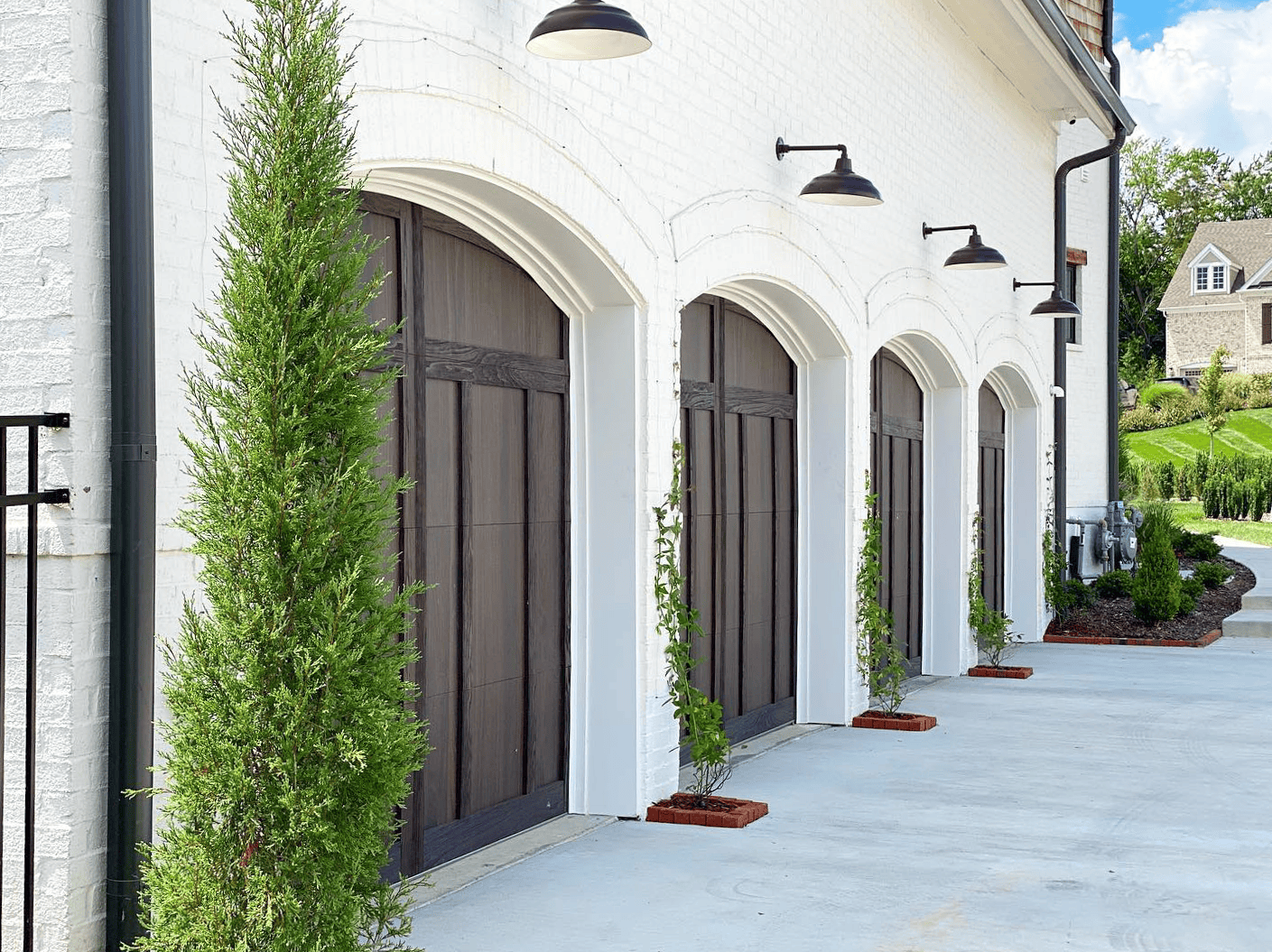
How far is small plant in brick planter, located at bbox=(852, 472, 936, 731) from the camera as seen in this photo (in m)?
10.1

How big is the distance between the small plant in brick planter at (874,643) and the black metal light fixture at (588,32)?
5.41m

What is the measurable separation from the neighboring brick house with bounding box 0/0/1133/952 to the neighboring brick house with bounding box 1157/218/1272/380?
1759 inches

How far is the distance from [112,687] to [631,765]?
12.1 feet

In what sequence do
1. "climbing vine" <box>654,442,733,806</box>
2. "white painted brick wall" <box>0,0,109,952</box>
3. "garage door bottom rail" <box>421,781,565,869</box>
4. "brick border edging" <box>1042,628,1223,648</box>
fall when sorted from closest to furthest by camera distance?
"white painted brick wall" <box>0,0,109,952</box>
"garage door bottom rail" <box>421,781,565,869</box>
"climbing vine" <box>654,442,733,806</box>
"brick border edging" <box>1042,628,1223,648</box>

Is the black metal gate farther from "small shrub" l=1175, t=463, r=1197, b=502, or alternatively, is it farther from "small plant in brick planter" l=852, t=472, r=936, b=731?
"small shrub" l=1175, t=463, r=1197, b=502

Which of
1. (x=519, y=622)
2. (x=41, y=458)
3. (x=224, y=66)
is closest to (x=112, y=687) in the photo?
(x=41, y=458)

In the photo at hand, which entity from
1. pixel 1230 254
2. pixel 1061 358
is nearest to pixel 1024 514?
pixel 1061 358

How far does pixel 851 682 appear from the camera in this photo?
10.2m

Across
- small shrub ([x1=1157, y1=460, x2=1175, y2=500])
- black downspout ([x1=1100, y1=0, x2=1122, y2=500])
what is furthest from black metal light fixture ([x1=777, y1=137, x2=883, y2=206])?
small shrub ([x1=1157, y1=460, x2=1175, y2=500])

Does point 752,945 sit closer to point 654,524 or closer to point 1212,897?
point 1212,897

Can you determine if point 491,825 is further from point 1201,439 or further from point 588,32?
point 1201,439

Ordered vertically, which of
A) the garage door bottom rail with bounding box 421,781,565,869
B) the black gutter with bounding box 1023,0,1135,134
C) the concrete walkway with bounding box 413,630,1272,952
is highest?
the black gutter with bounding box 1023,0,1135,134

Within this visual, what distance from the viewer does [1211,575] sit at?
19.1 m

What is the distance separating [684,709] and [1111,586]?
1210 cm
